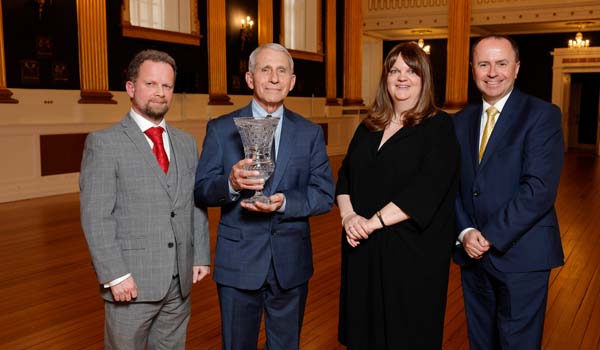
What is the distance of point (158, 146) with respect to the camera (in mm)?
2295

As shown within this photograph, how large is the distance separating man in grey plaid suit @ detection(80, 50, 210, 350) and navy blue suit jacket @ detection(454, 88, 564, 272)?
50.3 inches

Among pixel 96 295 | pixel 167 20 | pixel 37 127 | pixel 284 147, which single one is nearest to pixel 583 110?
pixel 167 20

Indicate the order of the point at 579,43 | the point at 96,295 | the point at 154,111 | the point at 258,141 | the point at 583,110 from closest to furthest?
the point at 258,141 < the point at 154,111 < the point at 96,295 < the point at 579,43 < the point at 583,110

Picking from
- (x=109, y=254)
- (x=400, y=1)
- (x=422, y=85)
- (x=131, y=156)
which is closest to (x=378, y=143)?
(x=422, y=85)

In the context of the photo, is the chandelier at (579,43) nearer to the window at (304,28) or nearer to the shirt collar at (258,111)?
the window at (304,28)

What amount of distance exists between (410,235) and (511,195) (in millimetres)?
507

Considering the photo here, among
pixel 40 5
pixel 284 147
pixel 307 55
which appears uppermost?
pixel 40 5

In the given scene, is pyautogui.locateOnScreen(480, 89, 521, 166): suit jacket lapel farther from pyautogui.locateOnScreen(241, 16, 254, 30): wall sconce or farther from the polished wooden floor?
pyautogui.locateOnScreen(241, 16, 254, 30): wall sconce

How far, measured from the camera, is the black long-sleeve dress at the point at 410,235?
7.49 feet

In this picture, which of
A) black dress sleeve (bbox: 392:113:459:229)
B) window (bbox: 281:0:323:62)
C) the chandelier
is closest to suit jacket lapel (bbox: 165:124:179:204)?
black dress sleeve (bbox: 392:113:459:229)

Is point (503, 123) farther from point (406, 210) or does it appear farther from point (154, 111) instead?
point (154, 111)

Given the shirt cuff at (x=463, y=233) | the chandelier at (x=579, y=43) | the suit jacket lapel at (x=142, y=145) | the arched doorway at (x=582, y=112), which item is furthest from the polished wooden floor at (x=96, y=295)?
the arched doorway at (x=582, y=112)

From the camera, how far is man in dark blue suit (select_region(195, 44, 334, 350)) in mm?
2311

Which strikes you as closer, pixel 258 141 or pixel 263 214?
pixel 258 141
